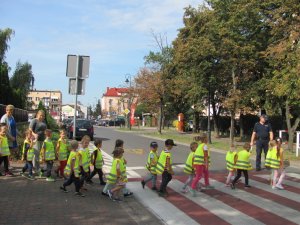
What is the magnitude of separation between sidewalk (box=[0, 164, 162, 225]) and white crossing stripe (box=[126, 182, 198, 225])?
0.16 metres

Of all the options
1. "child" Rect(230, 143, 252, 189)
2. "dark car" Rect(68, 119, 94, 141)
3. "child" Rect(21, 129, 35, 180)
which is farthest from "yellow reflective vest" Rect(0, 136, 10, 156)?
"dark car" Rect(68, 119, 94, 141)

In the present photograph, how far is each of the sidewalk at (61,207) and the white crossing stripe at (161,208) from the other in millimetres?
160

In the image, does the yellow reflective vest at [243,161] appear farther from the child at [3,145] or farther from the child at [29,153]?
the child at [3,145]

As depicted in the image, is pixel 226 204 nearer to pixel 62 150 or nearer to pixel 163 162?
pixel 163 162

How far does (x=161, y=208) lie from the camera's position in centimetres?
812

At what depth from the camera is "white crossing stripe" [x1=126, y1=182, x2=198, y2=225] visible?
7.23 meters

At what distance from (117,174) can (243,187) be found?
3.40 meters

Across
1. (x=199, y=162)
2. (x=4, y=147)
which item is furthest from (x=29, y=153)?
(x=199, y=162)

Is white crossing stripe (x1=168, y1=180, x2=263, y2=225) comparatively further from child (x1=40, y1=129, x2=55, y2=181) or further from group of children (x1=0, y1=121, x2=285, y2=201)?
child (x1=40, y1=129, x2=55, y2=181)

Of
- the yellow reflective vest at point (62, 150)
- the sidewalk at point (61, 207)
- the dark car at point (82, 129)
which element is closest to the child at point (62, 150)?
the yellow reflective vest at point (62, 150)

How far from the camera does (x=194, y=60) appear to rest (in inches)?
1086

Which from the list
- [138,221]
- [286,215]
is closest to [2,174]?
[138,221]

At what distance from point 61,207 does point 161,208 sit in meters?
1.80

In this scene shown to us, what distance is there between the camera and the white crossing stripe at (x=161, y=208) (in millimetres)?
7227
